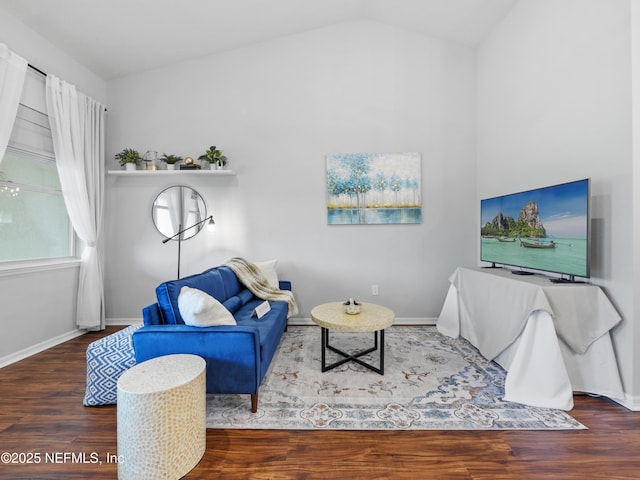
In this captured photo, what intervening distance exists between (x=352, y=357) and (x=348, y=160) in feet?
7.34

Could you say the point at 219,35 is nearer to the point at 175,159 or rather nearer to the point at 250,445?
the point at 175,159

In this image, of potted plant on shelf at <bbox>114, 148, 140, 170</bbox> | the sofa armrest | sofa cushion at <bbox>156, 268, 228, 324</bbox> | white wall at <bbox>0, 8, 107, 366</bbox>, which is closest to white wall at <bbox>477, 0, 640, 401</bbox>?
sofa cushion at <bbox>156, 268, 228, 324</bbox>

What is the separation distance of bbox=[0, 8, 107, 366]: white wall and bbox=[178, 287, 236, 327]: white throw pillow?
1.95 metres

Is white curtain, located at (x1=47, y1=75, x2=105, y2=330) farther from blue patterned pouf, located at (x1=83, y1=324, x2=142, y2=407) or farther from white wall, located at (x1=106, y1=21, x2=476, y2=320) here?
blue patterned pouf, located at (x1=83, y1=324, x2=142, y2=407)

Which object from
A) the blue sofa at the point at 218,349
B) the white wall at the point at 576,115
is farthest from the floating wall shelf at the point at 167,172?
the white wall at the point at 576,115

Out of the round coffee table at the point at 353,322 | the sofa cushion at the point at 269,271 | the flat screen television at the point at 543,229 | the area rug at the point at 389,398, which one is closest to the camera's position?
the area rug at the point at 389,398

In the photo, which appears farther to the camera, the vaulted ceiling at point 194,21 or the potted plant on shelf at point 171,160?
the potted plant on shelf at point 171,160

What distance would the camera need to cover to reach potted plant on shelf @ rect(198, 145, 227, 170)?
11.1ft

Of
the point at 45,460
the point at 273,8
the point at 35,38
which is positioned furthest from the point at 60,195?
the point at 273,8

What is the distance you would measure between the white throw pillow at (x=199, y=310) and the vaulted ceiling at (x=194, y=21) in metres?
2.80

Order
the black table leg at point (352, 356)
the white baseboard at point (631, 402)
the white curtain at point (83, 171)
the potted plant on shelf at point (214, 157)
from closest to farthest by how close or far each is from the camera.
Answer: the white baseboard at point (631, 402), the black table leg at point (352, 356), the white curtain at point (83, 171), the potted plant on shelf at point (214, 157)

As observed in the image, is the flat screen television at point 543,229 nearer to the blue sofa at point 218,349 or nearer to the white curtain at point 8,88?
the blue sofa at point 218,349

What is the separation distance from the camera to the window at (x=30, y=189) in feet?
8.61

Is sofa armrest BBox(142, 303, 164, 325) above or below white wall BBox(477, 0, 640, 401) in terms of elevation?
below
